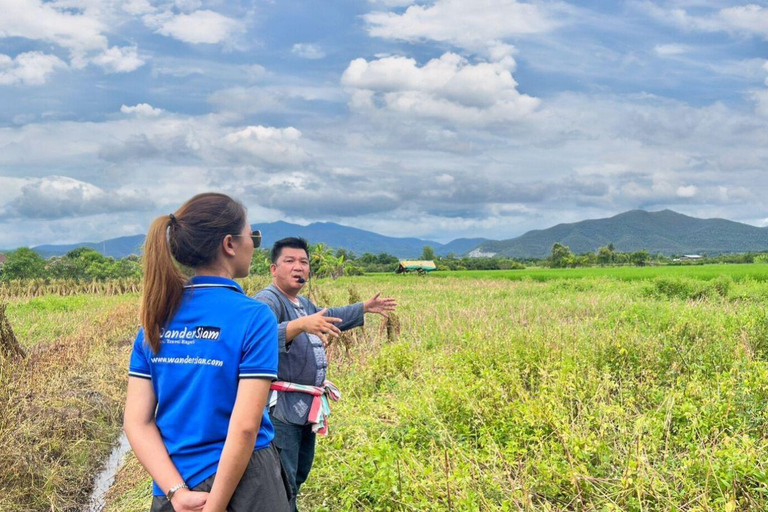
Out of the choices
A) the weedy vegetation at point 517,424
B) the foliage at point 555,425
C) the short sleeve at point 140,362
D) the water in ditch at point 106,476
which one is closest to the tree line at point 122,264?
the weedy vegetation at point 517,424

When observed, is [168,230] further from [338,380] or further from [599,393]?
[338,380]

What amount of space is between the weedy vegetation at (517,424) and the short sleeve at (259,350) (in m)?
1.97

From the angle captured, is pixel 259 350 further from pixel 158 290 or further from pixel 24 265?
pixel 24 265

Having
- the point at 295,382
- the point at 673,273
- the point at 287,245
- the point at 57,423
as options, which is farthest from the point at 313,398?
Answer: the point at 673,273

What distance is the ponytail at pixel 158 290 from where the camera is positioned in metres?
1.92

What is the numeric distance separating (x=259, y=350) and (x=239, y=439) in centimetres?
27

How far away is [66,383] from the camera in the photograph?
27.0 ft

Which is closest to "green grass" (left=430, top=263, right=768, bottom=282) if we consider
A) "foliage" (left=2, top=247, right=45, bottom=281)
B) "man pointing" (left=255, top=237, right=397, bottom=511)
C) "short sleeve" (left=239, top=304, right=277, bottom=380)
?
"man pointing" (left=255, top=237, right=397, bottom=511)

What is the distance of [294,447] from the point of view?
3.14 meters

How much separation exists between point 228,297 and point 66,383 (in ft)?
24.9

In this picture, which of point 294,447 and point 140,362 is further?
A: point 294,447

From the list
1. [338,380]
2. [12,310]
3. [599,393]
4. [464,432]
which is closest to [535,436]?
[464,432]

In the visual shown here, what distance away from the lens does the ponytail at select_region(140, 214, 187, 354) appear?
192 centimetres

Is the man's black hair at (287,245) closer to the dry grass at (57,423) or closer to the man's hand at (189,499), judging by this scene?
the man's hand at (189,499)
